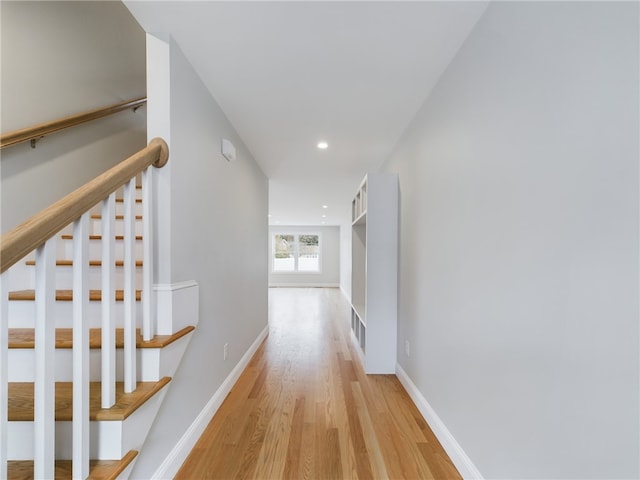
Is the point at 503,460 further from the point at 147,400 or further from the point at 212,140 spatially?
the point at 212,140

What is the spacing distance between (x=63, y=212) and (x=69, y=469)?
2.91 feet

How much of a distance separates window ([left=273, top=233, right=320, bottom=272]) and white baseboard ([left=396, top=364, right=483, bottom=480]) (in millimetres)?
7712

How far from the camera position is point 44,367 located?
2.50 feet

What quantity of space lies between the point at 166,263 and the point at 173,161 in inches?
20.3

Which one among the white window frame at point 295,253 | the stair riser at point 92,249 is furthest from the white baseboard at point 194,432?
the white window frame at point 295,253

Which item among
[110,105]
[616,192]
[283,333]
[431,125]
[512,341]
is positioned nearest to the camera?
[616,192]

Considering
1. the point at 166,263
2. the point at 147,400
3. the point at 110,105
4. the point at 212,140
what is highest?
the point at 110,105

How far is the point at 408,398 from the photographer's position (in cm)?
216

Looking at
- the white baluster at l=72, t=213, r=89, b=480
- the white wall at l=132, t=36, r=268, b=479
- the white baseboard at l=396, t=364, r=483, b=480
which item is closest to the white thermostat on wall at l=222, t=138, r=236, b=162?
the white wall at l=132, t=36, r=268, b=479

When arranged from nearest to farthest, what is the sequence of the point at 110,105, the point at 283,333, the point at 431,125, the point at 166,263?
the point at 166,263 < the point at 431,125 < the point at 110,105 < the point at 283,333

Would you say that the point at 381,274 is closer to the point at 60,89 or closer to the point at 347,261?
the point at 60,89

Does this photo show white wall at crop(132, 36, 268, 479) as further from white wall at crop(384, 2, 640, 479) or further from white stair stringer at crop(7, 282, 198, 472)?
white wall at crop(384, 2, 640, 479)

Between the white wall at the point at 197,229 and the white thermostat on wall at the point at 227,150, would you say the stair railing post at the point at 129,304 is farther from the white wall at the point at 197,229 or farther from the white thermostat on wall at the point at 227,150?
the white thermostat on wall at the point at 227,150

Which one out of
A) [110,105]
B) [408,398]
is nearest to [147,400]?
[408,398]
